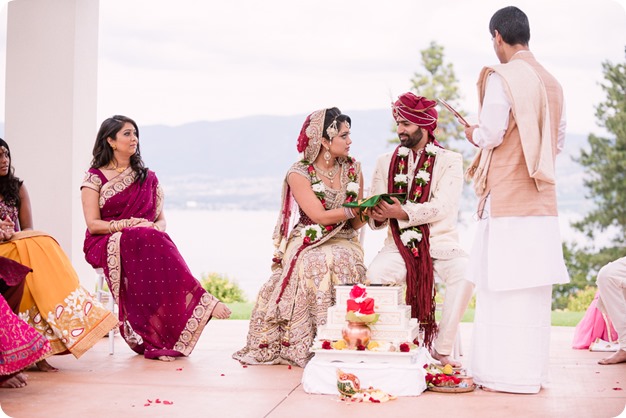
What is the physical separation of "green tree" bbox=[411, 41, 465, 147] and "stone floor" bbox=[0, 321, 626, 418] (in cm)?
1217

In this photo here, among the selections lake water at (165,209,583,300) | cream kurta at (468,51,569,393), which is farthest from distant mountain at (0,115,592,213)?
cream kurta at (468,51,569,393)

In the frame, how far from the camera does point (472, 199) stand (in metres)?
22.8

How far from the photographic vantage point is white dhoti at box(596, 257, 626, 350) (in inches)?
225

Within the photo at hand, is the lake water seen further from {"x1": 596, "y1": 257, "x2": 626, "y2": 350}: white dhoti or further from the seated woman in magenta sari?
{"x1": 596, "y1": 257, "x2": 626, "y2": 350}: white dhoti

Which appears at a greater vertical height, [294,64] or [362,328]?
[294,64]

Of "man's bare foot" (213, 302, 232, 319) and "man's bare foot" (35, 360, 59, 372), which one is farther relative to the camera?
"man's bare foot" (213, 302, 232, 319)

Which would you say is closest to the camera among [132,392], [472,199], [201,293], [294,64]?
[132,392]

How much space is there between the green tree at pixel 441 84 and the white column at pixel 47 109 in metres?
11.4

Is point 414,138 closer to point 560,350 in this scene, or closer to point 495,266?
point 495,266

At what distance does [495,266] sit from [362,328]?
758 millimetres

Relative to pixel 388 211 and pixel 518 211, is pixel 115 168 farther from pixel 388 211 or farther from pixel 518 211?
pixel 518 211

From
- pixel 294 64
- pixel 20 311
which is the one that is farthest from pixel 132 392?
pixel 294 64

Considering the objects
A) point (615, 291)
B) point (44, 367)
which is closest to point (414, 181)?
point (615, 291)

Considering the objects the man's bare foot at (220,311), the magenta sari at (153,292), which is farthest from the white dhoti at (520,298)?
the magenta sari at (153,292)
